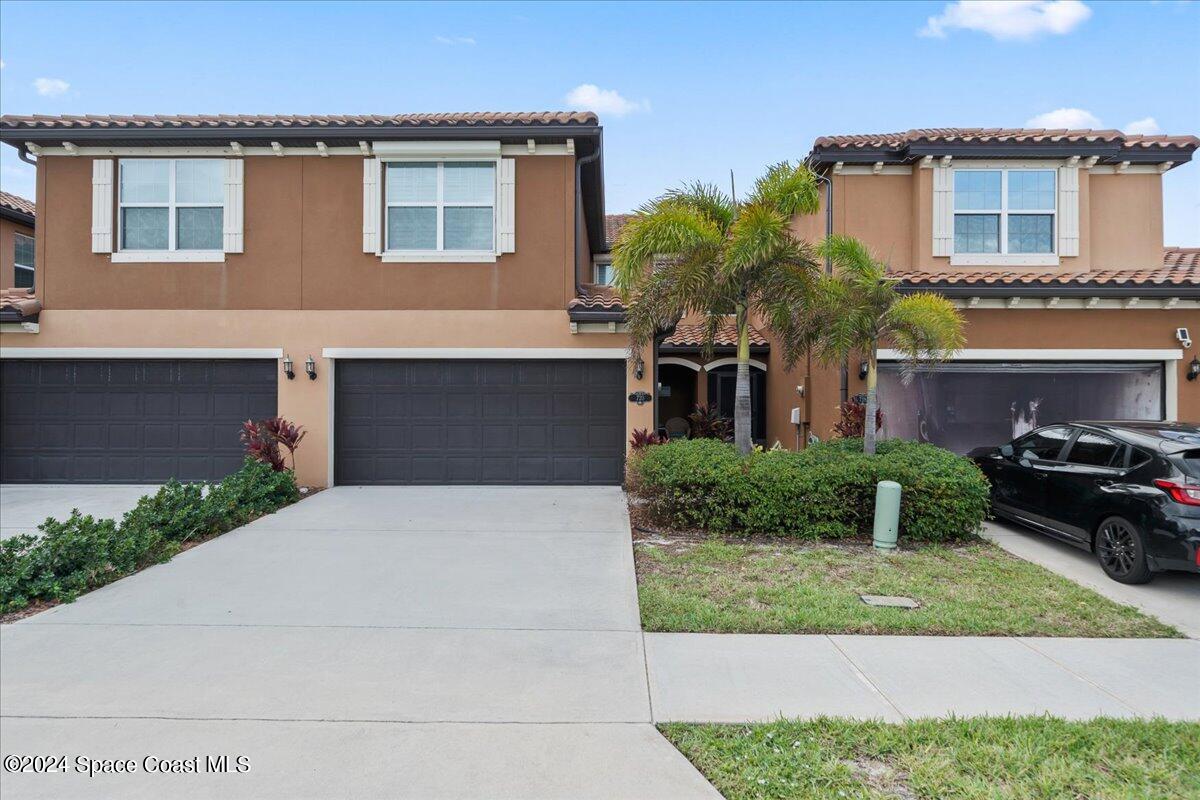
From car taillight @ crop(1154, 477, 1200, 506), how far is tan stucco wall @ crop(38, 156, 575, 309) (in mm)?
8201

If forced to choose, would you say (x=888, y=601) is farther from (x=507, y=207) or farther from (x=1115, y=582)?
(x=507, y=207)

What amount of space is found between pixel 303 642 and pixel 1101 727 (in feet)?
16.0

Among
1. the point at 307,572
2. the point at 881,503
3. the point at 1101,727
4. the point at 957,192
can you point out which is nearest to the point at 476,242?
the point at 307,572

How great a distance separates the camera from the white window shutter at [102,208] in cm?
1091

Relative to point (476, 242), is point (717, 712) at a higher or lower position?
lower

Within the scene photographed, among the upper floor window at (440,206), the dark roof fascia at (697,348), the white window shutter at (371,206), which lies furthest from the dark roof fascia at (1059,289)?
the white window shutter at (371,206)

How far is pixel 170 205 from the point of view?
11.0 metres

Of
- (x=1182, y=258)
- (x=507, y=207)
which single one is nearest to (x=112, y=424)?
(x=507, y=207)

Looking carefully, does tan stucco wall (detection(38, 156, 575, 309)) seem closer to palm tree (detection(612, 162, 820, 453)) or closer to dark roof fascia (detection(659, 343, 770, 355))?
palm tree (detection(612, 162, 820, 453))

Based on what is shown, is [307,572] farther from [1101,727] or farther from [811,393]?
[811,393]

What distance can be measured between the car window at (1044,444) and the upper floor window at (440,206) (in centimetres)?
837

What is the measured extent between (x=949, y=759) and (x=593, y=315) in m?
8.30

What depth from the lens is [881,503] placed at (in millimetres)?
7199

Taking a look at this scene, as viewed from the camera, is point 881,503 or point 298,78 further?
point 298,78
